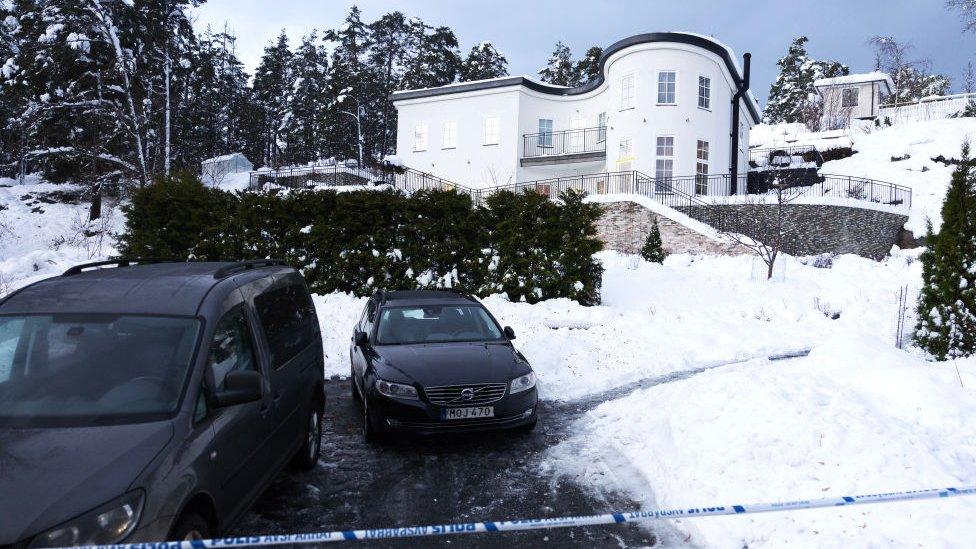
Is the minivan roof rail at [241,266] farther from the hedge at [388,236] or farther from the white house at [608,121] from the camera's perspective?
the white house at [608,121]

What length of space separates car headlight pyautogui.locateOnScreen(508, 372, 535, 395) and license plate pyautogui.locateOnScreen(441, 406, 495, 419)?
33cm

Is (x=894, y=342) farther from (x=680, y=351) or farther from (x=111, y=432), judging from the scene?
(x=111, y=432)

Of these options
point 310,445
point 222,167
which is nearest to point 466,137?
point 222,167

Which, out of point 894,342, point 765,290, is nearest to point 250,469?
point 894,342

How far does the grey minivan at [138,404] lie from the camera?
9.01 feet

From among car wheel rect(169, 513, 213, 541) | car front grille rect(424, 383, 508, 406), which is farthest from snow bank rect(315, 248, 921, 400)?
car wheel rect(169, 513, 213, 541)

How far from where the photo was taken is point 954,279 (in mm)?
8328

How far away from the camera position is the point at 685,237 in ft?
75.1

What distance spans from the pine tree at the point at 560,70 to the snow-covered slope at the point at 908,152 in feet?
70.9

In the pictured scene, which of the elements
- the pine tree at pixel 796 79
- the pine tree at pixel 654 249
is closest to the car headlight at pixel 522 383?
the pine tree at pixel 654 249

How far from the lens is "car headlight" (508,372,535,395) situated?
6.68 metres

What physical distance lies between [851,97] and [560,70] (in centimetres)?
2769

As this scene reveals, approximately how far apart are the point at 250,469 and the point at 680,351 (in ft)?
31.5

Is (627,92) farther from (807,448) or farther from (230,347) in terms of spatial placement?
(230,347)
